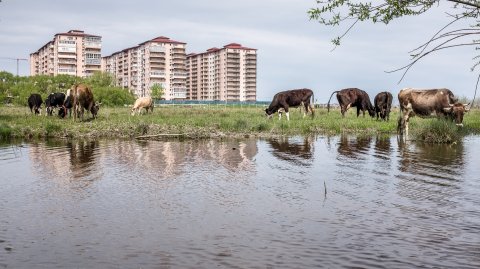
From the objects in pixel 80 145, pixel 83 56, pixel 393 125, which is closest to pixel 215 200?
pixel 80 145

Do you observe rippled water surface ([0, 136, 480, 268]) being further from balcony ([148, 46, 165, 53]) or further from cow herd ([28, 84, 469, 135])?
balcony ([148, 46, 165, 53])

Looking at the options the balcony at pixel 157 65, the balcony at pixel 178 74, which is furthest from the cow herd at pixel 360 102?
the balcony at pixel 178 74

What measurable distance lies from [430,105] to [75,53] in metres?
132

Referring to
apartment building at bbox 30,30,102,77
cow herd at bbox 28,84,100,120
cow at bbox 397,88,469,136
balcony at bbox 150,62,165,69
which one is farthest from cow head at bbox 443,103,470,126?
apartment building at bbox 30,30,102,77

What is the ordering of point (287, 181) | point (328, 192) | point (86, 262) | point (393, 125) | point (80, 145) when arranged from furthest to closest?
point (393, 125)
point (80, 145)
point (287, 181)
point (328, 192)
point (86, 262)

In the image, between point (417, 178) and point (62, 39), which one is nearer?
point (417, 178)

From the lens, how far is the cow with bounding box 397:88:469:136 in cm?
2148

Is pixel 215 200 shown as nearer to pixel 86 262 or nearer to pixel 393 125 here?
pixel 86 262

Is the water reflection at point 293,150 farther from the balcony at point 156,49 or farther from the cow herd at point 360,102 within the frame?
the balcony at point 156,49

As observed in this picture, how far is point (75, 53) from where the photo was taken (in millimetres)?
140375

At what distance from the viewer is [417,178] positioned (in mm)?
10523

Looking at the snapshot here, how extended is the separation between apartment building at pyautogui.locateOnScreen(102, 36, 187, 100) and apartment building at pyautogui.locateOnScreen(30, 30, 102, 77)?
8352 millimetres

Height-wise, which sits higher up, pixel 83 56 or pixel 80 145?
pixel 83 56

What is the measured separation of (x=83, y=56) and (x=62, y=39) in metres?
7.27
